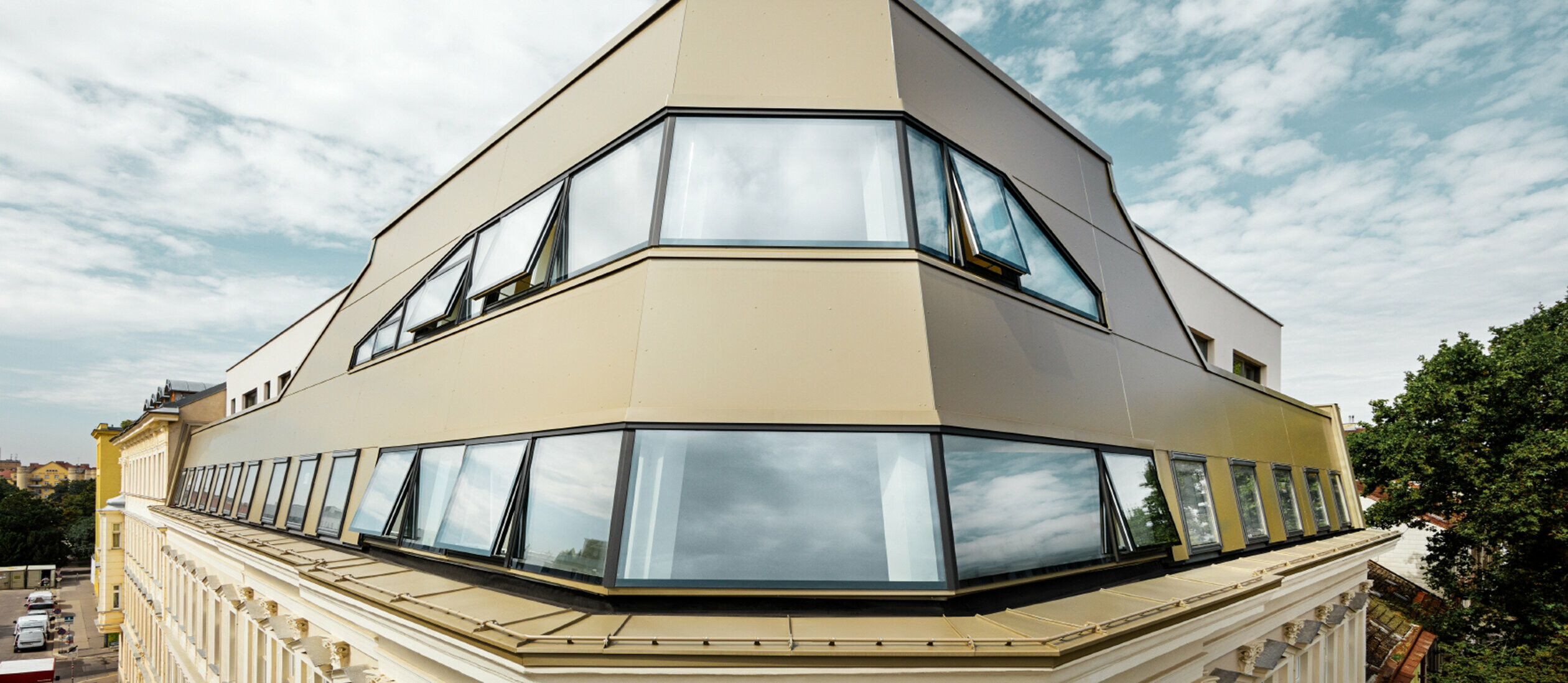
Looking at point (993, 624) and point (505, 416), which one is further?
point (505, 416)

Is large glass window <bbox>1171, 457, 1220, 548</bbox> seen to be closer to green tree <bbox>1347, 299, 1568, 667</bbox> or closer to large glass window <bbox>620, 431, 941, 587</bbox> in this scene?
large glass window <bbox>620, 431, 941, 587</bbox>

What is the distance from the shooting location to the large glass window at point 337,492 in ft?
38.5

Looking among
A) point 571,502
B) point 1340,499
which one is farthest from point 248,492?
point 1340,499

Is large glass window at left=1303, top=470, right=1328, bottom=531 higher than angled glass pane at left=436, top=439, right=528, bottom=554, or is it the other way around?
large glass window at left=1303, top=470, right=1328, bottom=531

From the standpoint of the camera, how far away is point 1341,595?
15.8 m

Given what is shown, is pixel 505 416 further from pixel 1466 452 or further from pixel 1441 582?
pixel 1441 582

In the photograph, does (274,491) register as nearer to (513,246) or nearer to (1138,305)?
(513,246)

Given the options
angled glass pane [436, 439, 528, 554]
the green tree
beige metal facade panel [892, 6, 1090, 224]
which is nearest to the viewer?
angled glass pane [436, 439, 528, 554]

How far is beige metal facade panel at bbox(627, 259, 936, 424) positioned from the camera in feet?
21.2

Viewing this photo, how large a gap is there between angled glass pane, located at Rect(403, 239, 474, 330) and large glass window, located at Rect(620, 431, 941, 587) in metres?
5.76

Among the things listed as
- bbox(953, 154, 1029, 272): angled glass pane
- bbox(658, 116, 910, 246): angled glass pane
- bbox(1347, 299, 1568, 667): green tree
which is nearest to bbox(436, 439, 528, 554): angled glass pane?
bbox(658, 116, 910, 246): angled glass pane

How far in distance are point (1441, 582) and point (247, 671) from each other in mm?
40135

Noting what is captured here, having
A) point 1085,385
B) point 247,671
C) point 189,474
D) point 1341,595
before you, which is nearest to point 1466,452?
point 1341,595

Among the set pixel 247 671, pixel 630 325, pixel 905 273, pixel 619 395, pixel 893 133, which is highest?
pixel 893 133
